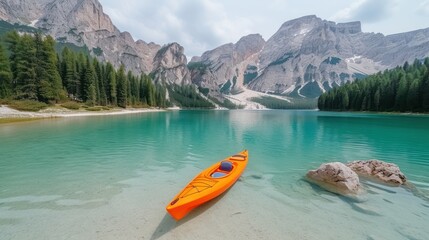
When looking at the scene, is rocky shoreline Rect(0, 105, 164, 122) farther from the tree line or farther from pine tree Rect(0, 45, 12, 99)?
pine tree Rect(0, 45, 12, 99)

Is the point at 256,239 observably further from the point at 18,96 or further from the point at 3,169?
the point at 18,96

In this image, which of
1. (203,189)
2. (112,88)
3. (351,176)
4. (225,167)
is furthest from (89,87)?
(351,176)

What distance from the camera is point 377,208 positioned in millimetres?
10109

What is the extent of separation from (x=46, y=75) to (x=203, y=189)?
6991 centimetres

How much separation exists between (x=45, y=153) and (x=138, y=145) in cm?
845

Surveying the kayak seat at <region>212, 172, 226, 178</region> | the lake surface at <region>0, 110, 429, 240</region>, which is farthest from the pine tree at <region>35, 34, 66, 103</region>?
the kayak seat at <region>212, 172, 226, 178</region>

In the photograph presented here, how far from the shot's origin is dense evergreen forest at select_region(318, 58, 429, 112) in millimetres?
83188

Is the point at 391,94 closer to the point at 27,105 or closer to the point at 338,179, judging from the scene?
the point at 338,179

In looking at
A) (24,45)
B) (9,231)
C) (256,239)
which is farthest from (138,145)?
(24,45)

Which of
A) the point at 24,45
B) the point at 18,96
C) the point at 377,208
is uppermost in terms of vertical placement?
the point at 24,45

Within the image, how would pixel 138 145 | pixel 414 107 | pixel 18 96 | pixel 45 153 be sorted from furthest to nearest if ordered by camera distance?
pixel 414 107, pixel 18 96, pixel 138 145, pixel 45 153

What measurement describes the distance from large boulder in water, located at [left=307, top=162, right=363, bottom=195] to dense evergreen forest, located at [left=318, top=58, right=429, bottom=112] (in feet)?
324

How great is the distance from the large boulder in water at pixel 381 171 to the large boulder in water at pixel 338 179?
2817 millimetres

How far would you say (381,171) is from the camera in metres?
14.1
